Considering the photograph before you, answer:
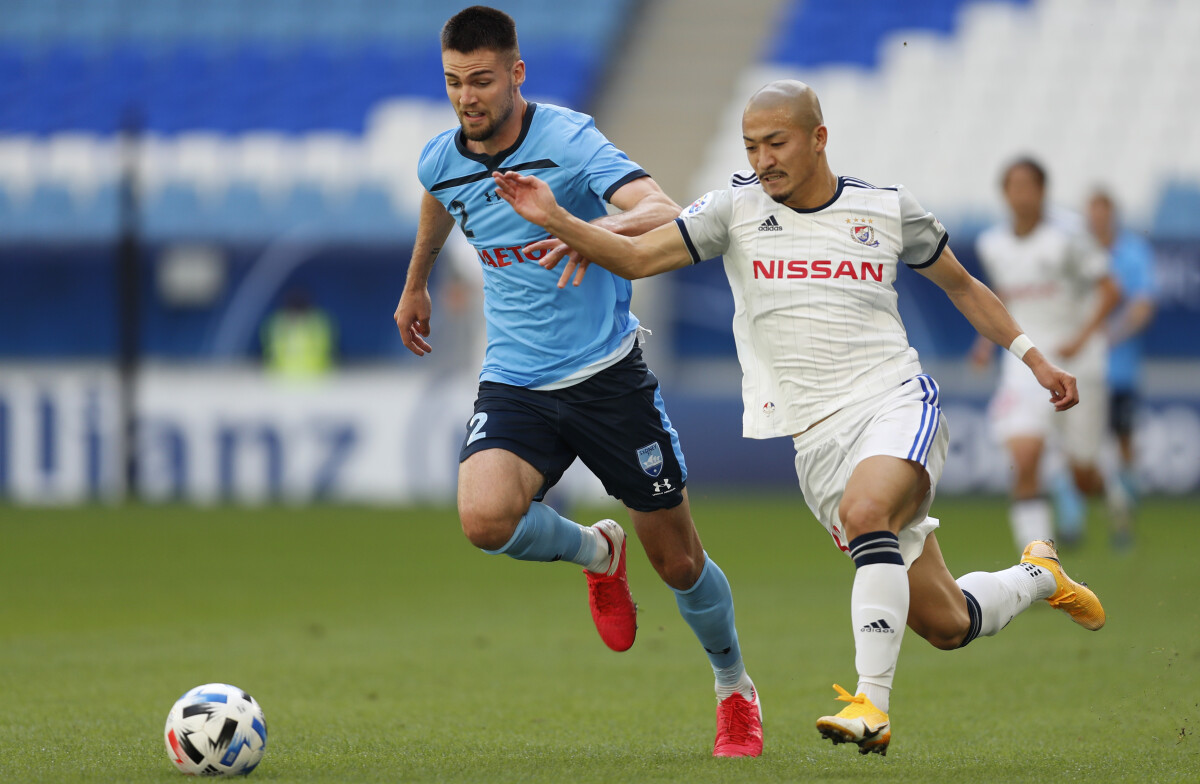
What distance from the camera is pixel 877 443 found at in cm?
469

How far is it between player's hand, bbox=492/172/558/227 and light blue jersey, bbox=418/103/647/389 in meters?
0.64

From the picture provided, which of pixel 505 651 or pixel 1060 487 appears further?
pixel 1060 487

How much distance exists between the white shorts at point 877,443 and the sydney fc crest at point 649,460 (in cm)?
54

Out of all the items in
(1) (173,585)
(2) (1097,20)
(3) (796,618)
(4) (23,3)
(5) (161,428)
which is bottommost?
(5) (161,428)

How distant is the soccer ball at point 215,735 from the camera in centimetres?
439

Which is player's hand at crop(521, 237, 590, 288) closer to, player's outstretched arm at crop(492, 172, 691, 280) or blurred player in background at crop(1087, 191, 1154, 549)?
player's outstretched arm at crop(492, 172, 691, 280)

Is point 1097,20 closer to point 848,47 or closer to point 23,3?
point 848,47

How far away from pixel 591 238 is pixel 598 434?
35.7 inches

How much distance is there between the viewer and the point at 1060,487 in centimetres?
1119

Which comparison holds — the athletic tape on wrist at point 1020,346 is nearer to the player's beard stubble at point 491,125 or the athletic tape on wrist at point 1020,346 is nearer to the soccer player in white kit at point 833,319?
the soccer player in white kit at point 833,319

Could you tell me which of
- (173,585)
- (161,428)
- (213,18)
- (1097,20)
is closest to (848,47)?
(1097,20)

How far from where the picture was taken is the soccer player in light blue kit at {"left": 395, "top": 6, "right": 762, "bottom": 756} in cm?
516

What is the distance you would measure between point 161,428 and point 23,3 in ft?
28.4

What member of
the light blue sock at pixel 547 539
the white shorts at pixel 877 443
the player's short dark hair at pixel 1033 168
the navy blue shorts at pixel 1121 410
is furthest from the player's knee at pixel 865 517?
the navy blue shorts at pixel 1121 410
